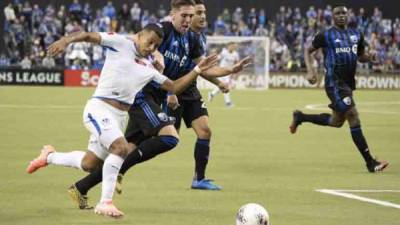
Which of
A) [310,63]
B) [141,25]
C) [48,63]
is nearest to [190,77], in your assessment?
[310,63]

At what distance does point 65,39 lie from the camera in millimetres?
8859

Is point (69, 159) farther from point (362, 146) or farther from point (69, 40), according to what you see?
point (362, 146)

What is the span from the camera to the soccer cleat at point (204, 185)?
38.7ft

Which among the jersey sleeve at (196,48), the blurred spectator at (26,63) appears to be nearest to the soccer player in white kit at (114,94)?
the jersey sleeve at (196,48)

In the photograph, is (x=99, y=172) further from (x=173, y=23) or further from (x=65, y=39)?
(x=173, y=23)

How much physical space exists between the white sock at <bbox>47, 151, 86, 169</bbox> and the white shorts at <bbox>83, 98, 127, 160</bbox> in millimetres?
230

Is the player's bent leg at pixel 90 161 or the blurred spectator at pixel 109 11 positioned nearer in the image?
the player's bent leg at pixel 90 161

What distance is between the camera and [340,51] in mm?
14484

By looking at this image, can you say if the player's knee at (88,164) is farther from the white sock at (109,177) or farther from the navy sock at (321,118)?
the navy sock at (321,118)

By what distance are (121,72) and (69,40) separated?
0.82 metres

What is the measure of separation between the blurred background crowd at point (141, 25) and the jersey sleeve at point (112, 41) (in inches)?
1381

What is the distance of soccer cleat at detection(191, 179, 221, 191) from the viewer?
11797 mm

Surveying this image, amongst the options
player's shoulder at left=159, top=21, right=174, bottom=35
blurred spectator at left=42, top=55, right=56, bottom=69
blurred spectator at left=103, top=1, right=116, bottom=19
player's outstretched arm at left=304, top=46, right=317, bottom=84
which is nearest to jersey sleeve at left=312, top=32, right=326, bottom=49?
player's outstretched arm at left=304, top=46, right=317, bottom=84

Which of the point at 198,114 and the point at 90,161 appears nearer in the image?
the point at 90,161
